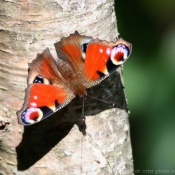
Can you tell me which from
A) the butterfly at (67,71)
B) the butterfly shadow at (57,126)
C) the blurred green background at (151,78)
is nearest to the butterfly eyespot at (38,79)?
the butterfly at (67,71)

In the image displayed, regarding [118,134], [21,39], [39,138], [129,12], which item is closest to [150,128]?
[129,12]

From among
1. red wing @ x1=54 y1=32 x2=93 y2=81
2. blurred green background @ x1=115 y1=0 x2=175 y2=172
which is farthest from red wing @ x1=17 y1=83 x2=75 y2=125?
blurred green background @ x1=115 y1=0 x2=175 y2=172

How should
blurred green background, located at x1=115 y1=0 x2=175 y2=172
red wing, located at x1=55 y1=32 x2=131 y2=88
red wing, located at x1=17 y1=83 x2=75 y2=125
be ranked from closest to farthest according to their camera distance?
red wing, located at x1=17 y1=83 x2=75 y2=125
red wing, located at x1=55 y1=32 x2=131 y2=88
blurred green background, located at x1=115 y1=0 x2=175 y2=172

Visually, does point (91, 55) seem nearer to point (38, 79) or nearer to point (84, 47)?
point (84, 47)

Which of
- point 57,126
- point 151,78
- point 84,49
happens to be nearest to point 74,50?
point 84,49

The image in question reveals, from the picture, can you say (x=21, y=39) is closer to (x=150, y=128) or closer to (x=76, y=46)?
(x=76, y=46)

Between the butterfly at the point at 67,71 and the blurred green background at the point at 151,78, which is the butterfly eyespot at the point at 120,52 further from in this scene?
the blurred green background at the point at 151,78

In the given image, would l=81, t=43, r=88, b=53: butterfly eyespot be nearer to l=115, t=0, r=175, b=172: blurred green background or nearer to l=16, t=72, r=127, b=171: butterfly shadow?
l=16, t=72, r=127, b=171: butterfly shadow
